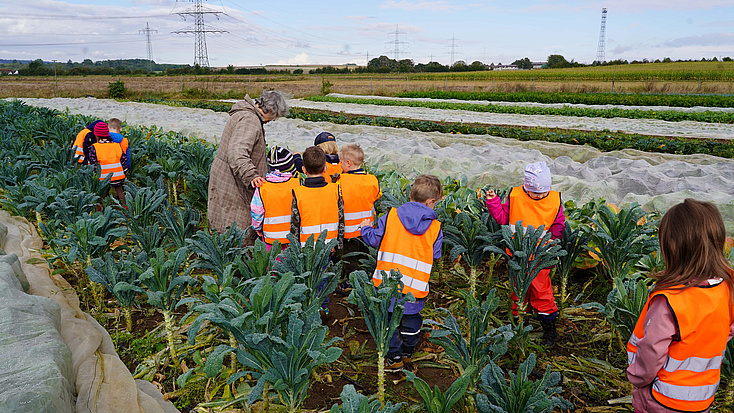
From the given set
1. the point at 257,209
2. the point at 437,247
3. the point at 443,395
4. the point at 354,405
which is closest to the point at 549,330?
the point at 437,247

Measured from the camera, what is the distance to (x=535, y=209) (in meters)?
3.15

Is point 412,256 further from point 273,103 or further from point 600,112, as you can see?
point 600,112

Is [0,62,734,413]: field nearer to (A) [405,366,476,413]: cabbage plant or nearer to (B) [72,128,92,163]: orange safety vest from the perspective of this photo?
(A) [405,366,476,413]: cabbage plant

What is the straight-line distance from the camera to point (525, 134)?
11.9 metres

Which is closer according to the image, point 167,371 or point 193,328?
point 193,328

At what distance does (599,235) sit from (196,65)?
58523 millimetres

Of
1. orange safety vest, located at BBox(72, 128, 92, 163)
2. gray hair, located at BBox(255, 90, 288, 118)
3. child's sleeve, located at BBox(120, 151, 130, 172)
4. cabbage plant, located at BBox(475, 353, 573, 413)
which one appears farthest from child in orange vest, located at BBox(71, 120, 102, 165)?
cabbage plant, located at BBox(475, 353, 573, 413)

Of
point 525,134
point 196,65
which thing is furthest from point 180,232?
point 196,65

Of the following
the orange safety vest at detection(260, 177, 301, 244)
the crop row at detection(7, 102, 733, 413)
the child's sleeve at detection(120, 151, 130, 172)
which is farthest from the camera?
the child's sleeve at detection(120, 151, 130, 172)

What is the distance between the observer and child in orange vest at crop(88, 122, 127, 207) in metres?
5.71

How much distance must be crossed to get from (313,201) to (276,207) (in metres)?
0.32

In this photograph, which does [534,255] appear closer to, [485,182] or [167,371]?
[167,371]

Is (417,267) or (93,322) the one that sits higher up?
(417,267)

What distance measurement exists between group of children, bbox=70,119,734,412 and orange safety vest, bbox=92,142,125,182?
2.65 m
